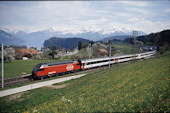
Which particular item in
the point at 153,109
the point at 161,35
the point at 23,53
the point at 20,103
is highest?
the point at 161,35

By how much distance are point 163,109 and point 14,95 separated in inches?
672

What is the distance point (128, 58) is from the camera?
52156 mm

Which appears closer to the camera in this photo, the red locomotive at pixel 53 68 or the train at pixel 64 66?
the red locomotive at pixel 53 68

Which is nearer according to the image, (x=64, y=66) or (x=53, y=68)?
(x=53, y=68)

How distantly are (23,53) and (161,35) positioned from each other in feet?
276

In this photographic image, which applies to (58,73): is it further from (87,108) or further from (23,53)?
(23,53)

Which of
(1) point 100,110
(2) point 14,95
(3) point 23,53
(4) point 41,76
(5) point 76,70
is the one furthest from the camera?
(3) point 23,53

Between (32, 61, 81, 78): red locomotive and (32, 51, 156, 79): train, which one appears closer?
(32, 61, 81, 78): red locomotive

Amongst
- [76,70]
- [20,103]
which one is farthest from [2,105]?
[76,70]

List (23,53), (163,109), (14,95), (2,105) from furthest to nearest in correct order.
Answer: (23,53) < (14,95) < (2,105) < (163,109)

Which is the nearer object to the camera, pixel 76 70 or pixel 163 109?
pixel 163 109

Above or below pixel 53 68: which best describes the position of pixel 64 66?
above

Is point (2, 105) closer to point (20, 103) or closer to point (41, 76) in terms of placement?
point (20, 103)

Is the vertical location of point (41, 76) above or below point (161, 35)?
below
